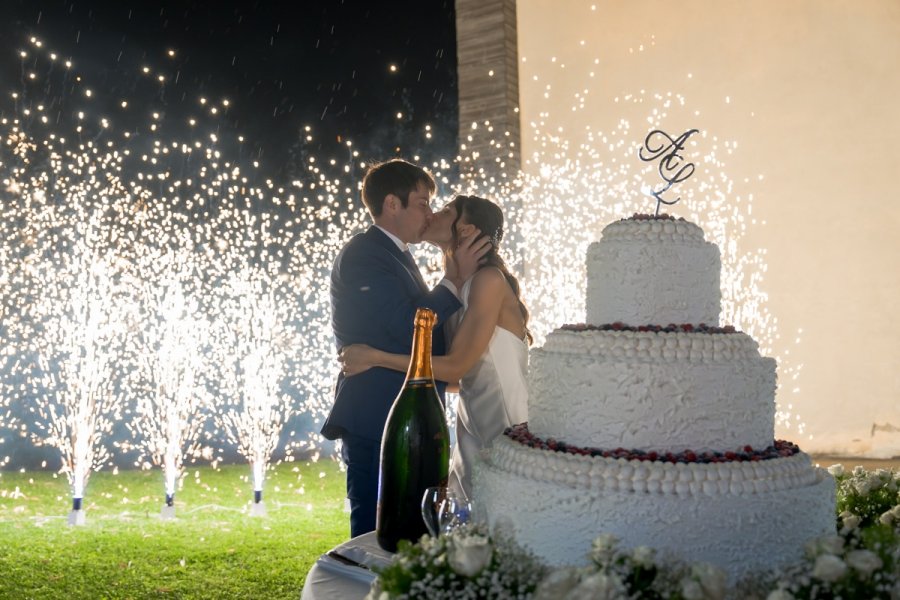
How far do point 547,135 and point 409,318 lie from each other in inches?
227

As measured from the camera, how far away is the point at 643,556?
126cm

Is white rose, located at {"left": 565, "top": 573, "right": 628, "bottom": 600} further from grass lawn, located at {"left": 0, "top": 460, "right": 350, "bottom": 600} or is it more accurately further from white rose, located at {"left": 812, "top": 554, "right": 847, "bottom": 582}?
grass lawn, located at {"left": 0, "top": 460, "right": 350, "bottom": 600}

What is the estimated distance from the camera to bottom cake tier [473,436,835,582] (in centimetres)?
143

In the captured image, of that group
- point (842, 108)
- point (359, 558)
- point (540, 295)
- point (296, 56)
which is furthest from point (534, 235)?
point (359, 558)

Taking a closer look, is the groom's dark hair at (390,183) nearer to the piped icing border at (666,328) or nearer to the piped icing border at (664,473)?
the piped icing border at (666,328)

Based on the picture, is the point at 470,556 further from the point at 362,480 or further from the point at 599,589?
the point at 362,480

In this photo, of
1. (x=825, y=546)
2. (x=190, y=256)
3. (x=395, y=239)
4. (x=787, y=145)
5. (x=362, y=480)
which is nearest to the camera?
(x=825, y=546)

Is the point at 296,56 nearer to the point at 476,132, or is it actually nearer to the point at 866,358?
the point at 476,132

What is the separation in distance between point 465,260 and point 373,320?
363mm

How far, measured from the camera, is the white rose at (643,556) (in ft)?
4.14

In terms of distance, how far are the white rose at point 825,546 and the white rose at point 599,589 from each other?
0.33 m

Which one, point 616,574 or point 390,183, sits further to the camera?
point 390,183

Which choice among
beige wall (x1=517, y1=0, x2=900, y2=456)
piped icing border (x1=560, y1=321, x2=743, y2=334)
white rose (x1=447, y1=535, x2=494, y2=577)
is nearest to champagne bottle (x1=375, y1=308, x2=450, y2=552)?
piped icing border (x1=560, y1=321, x2=743, y2=334)

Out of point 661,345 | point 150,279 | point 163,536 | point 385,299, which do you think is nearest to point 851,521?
point 661,345
